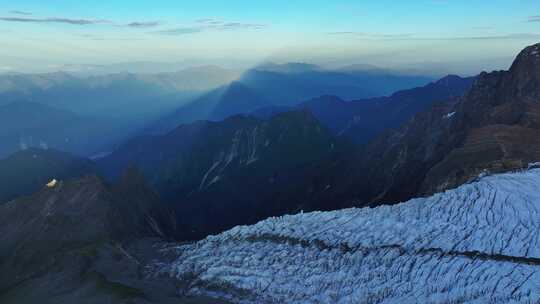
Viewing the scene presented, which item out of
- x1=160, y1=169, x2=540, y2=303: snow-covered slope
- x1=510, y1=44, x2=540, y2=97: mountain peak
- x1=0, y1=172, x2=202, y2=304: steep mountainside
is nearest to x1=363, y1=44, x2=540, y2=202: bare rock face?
x1=510, y1=44, x2=540, y2=97: mountain peak

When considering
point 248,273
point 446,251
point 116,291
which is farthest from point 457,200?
point 116,291

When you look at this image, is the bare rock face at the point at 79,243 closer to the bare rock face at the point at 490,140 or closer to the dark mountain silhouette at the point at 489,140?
the dark mountain silhouette at the point at 489,140

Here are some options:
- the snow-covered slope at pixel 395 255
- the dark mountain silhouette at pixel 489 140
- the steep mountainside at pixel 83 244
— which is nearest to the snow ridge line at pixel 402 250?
the snow-covered slope at pixel 395 255

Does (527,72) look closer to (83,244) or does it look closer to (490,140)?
(490,140)

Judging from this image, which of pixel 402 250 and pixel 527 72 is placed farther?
pixel 527 72

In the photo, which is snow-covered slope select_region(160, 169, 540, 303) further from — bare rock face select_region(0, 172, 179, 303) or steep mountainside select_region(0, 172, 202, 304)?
bare rock face select_region(0, 172, 179, 303)

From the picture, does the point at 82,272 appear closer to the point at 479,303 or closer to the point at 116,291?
the point at 116,291

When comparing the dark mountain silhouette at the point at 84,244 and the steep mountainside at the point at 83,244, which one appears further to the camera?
the steep mountainside at the point at 83,244

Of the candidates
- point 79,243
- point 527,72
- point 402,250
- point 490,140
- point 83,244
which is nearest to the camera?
point 402,250

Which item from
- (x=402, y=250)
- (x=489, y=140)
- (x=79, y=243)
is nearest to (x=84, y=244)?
(x=79, y=243)
